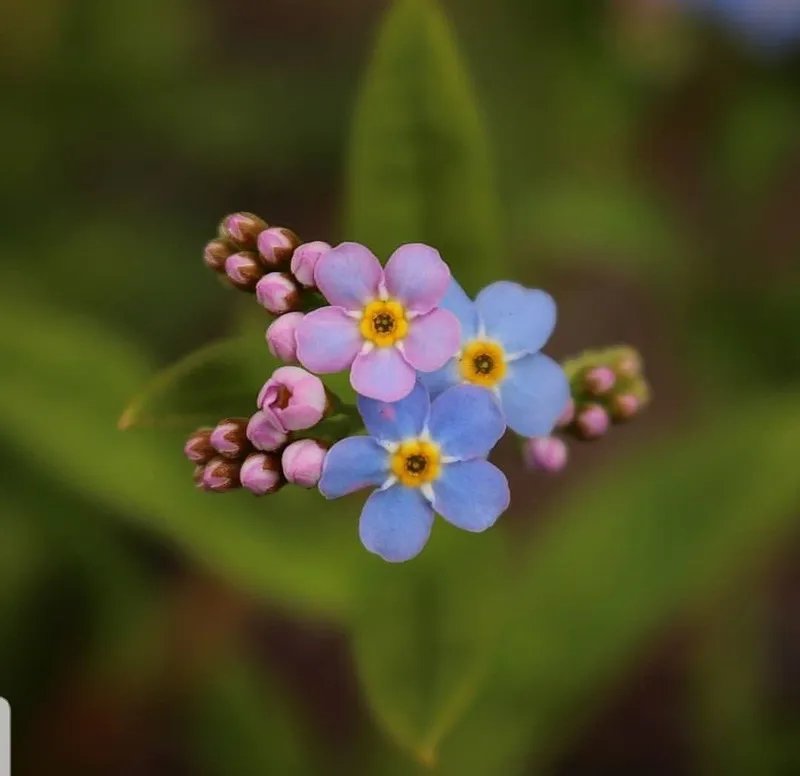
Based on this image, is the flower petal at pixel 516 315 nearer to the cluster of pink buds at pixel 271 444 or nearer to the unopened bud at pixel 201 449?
the cluster of pink buds at pixel 271 444

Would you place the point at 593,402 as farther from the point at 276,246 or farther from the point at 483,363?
the point at 276,246

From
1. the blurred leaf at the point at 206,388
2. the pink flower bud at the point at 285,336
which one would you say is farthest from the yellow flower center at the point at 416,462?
the blurred leaf at the point at 206,388

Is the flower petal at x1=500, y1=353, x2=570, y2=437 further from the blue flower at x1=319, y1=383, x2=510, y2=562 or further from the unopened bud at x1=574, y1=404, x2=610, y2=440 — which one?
the unopened bud at x1=574, y1=404, x2=610, y2=440

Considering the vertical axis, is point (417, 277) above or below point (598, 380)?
above

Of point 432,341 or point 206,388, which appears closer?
point 432,341

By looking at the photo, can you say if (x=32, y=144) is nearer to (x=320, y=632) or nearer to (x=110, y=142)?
(x=110, y=142)

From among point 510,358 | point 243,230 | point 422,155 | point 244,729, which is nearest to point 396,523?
point 510,358
